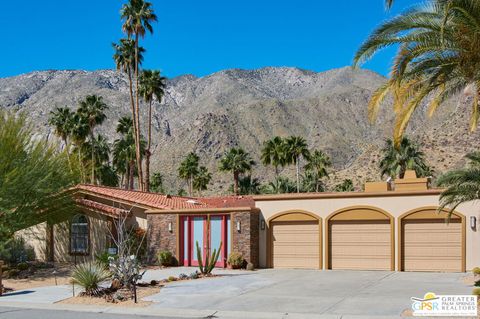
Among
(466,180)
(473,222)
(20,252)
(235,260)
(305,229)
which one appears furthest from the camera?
(20,252)

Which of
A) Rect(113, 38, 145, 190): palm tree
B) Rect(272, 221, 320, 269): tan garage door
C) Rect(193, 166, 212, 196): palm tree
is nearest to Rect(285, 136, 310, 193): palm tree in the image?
Rect(113, 38, 145, 190): palm tree

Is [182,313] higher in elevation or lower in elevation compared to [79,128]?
lower

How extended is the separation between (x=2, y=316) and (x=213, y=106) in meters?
184

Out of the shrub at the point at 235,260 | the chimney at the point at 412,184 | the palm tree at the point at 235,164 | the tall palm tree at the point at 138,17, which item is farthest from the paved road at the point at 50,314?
the palm tree at the point at 235,164

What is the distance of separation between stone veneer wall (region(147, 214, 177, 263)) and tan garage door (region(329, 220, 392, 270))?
7648mm

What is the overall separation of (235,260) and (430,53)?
14.0m

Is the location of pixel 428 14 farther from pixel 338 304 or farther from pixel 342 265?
pixel 342 265

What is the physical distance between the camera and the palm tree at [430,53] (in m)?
15.3

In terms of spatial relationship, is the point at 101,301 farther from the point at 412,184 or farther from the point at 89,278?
the point at 412,184

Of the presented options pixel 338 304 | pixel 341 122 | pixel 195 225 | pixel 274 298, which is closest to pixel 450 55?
pixel 338 304

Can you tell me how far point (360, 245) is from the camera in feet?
88.4

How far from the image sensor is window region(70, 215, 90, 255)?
31984mm

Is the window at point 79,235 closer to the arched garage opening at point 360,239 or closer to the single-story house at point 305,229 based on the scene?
the single-story house at point 305,229

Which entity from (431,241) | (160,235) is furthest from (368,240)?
(160,235)
